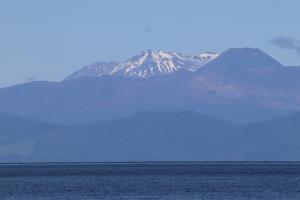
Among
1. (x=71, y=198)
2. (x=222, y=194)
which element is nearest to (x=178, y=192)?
(x=222, y=194)

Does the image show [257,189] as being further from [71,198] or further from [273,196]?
[71,198]

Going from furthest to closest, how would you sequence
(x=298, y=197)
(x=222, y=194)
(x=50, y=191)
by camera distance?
(x=50, y=191) → (x=222, y=194) → (x=298, y=197)

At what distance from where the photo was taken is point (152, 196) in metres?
169

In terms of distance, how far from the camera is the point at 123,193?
180m

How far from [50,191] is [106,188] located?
1201 cm

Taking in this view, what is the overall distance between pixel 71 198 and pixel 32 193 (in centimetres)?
1800

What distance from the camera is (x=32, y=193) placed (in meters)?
181

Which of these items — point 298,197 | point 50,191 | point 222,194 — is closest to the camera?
point 298,197

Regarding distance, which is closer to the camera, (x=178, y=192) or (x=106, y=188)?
(x=178, y=192)

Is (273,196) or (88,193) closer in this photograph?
(273,196)

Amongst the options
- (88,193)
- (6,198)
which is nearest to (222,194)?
(88,193)

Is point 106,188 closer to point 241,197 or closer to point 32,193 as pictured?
point 32,193

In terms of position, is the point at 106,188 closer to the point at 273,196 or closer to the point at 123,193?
the point at 123,193

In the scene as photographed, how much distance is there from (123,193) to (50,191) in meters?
13.9
